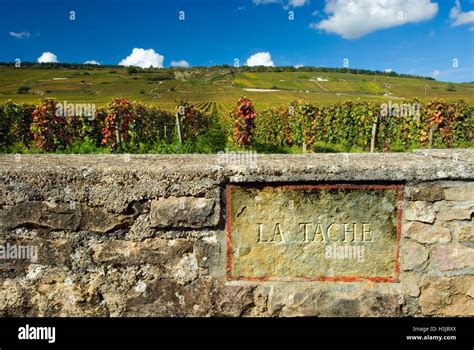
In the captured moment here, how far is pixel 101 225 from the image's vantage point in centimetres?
209

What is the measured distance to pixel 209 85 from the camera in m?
56.8

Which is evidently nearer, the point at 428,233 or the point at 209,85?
the point at 428,233

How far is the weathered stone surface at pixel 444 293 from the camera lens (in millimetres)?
2115

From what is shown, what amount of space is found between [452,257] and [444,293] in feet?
0.64

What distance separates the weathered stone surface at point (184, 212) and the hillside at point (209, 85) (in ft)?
116

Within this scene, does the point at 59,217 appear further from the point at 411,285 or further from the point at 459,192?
the point at 459,192

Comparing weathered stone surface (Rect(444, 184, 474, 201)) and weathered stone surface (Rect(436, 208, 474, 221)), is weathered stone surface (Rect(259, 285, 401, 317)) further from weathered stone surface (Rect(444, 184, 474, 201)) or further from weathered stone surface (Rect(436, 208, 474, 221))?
weathered stone surface (Rect(444, 184, 474, 201))

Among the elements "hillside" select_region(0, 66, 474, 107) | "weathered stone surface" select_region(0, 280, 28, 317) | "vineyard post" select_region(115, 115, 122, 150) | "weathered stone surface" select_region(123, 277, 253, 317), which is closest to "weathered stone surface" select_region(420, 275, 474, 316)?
"weathered stone surface" select_region(123, 277, 253, 317)

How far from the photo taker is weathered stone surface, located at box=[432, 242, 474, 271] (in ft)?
6.86

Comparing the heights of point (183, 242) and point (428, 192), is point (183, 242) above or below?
below

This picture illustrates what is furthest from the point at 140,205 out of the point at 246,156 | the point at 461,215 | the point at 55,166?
the point at 461,215

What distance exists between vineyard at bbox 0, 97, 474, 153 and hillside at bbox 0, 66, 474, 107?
2173 centimetres

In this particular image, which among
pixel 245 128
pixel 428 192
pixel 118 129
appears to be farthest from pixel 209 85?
pixel 428 192
